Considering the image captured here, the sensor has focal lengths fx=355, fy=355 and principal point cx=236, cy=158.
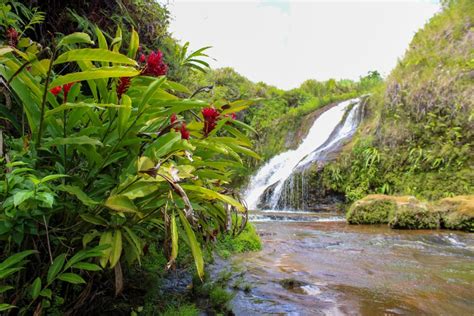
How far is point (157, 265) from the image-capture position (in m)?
2.36

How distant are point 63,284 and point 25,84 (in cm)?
89

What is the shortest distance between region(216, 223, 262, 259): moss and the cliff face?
6.85 metres

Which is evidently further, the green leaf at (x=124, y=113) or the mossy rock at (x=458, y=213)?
the mossy rock at (x=458, y=213)

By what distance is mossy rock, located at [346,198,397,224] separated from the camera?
750 cm

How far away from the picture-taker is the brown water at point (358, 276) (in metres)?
2.25

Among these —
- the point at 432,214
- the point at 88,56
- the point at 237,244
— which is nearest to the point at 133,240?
the point at 88,56

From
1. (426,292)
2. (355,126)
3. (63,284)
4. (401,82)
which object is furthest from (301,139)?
(63,284)

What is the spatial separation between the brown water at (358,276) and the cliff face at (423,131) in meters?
4.23

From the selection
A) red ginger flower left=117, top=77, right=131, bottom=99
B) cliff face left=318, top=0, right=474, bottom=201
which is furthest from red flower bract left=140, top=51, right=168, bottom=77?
cliff face left=318, top=0, right=474, bottom=201

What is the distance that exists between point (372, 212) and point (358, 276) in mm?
4859

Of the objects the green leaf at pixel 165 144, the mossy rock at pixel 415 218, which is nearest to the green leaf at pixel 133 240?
the green leaf at pixel 165 144

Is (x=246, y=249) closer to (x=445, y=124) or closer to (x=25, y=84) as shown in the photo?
(x=25, y=84)

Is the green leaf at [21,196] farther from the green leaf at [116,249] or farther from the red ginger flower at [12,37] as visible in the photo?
the red ginger flower at [12,37]

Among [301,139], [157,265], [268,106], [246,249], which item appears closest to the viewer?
[157,265]
